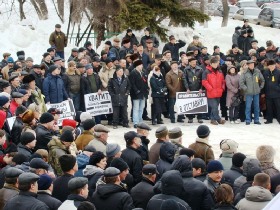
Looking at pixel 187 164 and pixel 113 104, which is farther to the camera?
pixel 113 104

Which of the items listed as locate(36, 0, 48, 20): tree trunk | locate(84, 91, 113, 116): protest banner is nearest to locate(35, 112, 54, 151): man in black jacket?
locate(84, 91, 113, 116): protest banner

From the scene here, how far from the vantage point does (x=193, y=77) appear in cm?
1955

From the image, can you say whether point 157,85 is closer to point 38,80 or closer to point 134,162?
point 38,80

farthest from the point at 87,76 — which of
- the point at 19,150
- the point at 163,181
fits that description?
the point at 163,181

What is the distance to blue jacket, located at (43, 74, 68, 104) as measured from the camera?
17.7 m

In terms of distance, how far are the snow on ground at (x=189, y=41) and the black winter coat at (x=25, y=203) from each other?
319 inches

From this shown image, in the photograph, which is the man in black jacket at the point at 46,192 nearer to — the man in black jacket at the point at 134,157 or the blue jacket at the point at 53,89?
the man in black jacket at the point at 134,157

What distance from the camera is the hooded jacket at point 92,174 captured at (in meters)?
→ 9.75

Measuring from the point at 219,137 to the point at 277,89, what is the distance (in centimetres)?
252

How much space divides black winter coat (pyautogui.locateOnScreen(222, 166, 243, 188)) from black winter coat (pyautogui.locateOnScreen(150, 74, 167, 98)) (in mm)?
8715

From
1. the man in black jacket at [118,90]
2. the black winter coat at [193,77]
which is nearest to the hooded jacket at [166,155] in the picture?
the man in black jacket at [118,90]

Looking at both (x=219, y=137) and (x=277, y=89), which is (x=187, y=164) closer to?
(x=219, y=137)

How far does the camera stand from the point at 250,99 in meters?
19.6

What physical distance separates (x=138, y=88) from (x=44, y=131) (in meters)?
7.22
